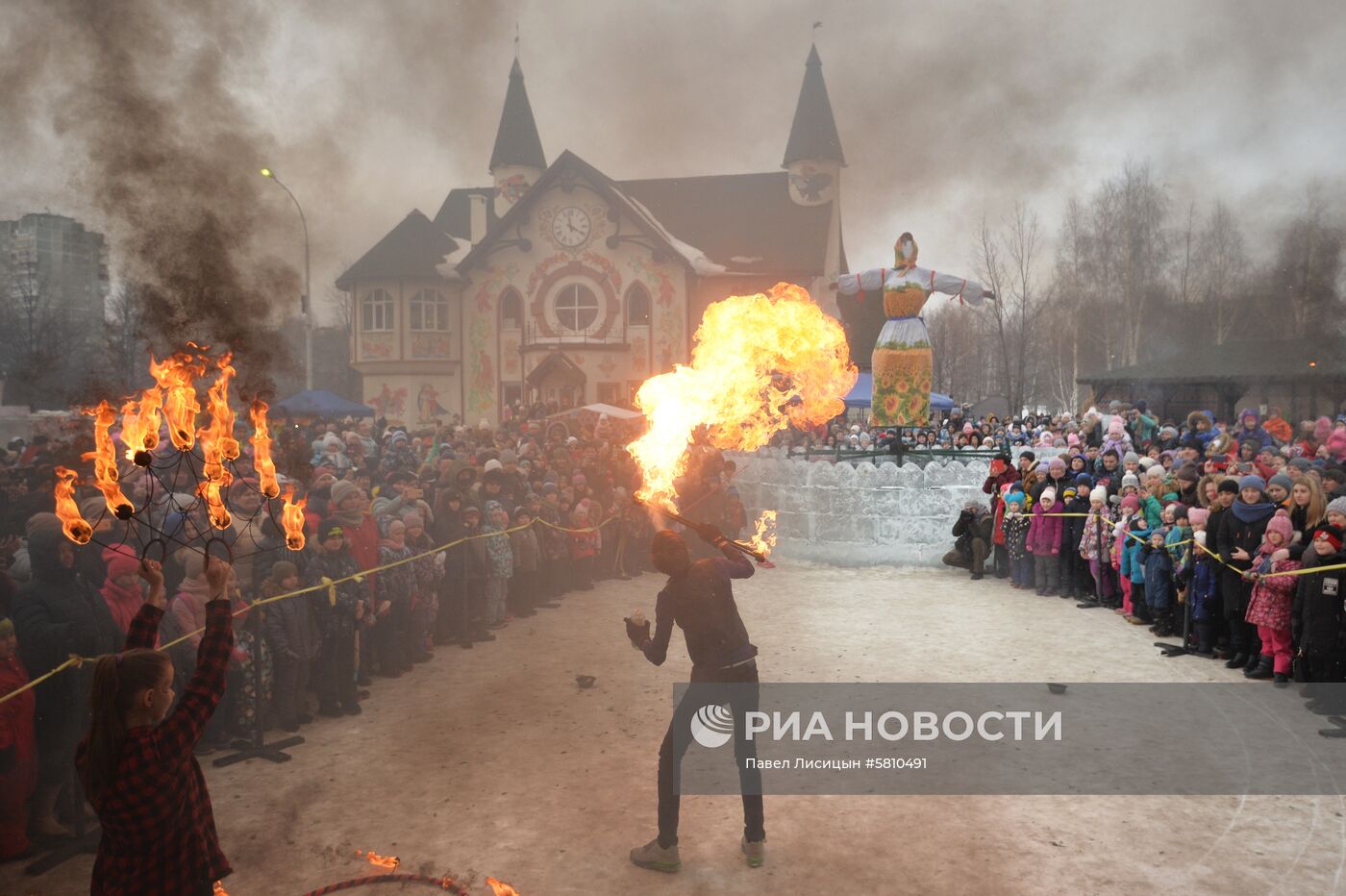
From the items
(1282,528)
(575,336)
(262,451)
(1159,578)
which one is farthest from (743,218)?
(262,451)

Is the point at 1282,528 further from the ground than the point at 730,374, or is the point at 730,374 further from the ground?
the point at 730,374

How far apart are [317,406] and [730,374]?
18.4m

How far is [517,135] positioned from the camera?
110 ft

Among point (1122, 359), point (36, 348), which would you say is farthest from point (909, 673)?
point (1122, 359)

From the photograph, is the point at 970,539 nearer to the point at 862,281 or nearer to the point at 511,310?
the point at 862,281

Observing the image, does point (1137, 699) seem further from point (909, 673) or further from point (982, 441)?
point (982, 441)

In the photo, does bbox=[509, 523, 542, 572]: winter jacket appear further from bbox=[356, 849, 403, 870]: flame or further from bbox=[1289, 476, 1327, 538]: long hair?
bbox=[1289, 476, 1327, 538]: long hair

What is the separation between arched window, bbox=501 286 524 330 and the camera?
102ft

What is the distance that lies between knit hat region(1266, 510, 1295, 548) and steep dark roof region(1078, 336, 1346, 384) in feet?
81.1

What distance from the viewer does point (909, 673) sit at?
9008 millimetres

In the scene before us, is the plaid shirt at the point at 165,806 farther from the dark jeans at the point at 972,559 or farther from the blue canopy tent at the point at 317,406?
the blue canopy tent at the point at 317,406

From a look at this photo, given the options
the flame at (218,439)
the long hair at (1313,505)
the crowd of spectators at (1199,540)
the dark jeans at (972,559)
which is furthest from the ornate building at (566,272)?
the flame at (218,439)

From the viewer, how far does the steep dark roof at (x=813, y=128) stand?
3356 cm

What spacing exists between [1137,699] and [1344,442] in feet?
30.3
